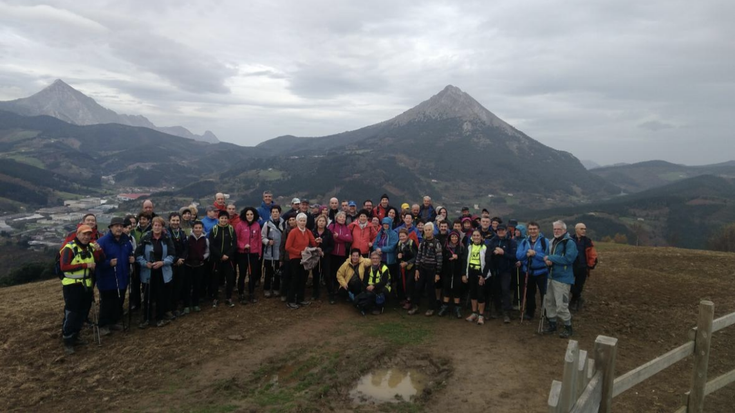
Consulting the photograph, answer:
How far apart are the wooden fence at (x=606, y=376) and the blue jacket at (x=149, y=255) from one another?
7738 mm

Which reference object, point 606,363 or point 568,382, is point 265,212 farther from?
point 568,382

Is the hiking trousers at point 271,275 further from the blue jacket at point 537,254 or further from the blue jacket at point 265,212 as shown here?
the blue jacket at point 537,254

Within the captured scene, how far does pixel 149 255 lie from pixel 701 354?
30.3 feet

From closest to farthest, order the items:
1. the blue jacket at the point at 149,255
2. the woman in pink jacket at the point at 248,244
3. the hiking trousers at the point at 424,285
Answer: the blue jacket at the point at 149,255 < the hiking trousers at the point at 424,285 < the woman in pink jacket at the point at 248,244

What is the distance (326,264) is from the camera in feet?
32.8

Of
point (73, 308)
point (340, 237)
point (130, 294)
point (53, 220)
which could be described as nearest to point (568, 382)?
point (340, 237)

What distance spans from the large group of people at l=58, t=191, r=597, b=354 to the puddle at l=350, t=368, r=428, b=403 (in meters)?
2.63

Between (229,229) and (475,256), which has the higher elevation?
(229,229)

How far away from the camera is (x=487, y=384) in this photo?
6.36m

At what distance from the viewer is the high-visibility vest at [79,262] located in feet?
23.1

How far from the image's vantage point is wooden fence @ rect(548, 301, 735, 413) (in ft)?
9.36

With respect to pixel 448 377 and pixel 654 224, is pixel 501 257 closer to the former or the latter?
pixel 448 377

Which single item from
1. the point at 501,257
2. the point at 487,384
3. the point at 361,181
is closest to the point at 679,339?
the point at 501,257

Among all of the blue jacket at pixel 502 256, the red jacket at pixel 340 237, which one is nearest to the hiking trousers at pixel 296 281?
the red jacket at pixel 340 237
